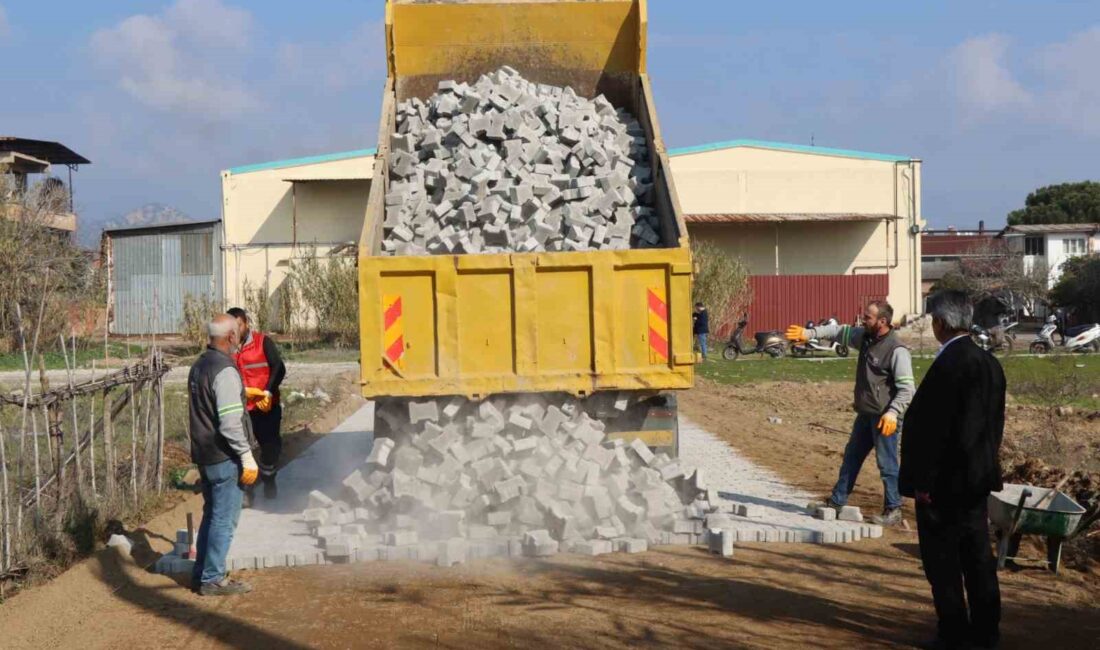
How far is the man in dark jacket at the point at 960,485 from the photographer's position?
515 centimetres

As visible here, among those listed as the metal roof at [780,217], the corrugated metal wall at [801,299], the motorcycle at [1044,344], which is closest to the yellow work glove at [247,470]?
the motorcycle at [1044,344]

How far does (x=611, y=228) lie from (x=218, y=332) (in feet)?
11.0

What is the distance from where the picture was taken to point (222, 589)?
6359 millimetres

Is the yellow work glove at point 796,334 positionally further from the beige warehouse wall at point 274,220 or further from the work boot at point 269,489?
the beige warehouse wall at point 274,220

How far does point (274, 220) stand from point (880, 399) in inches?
1319

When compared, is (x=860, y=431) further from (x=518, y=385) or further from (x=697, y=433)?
(x=697, y=433)

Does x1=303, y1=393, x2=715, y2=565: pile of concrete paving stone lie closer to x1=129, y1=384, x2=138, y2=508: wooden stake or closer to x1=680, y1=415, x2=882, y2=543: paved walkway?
x1=680, y1=415, x2=882, y2=543: paved walkway

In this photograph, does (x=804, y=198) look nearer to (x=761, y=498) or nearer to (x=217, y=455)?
(x=761, y=498)

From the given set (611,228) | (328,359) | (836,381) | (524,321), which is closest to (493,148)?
(611,228)

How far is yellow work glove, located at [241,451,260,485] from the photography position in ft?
21.0

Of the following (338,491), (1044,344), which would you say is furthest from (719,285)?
(338,491)

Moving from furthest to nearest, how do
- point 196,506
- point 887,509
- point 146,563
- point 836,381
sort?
point 836,381, point 196,506, point 887,509, point 146,563

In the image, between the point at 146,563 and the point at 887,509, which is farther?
the point at 887,509

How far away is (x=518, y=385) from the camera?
24.9ft
